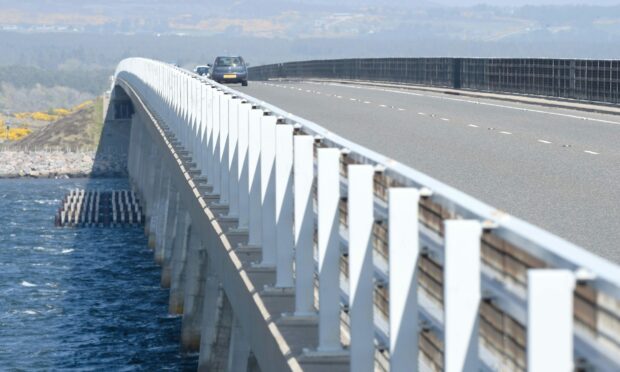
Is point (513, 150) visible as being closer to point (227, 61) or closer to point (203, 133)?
point (203, 133)

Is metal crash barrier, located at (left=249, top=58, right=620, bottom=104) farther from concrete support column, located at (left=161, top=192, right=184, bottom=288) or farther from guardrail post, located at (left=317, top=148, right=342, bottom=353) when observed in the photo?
guardrail post, located at (left=317, top=148, right=342, bottom=353)

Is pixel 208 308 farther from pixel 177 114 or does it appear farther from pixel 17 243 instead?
pixel 17 243

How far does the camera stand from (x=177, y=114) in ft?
96.5

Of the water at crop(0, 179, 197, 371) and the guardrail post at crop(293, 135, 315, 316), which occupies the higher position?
the guardrail post at crop(293, 135, 315, 316)

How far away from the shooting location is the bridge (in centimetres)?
426

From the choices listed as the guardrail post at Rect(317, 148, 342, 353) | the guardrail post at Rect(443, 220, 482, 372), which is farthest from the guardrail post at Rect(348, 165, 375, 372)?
Answer: the guardrail post at Rect(443, 220, 482, 372)

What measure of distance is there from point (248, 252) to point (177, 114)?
1710cm

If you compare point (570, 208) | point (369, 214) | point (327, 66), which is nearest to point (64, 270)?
point (327, 66)

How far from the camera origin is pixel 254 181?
1286cm

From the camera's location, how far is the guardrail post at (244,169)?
13781 millimetres

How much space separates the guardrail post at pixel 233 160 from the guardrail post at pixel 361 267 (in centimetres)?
739

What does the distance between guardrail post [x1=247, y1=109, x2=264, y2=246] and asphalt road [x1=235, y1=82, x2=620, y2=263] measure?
2505mm

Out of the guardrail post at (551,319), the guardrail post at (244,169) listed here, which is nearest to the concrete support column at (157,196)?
the guardrail post at (244,169)

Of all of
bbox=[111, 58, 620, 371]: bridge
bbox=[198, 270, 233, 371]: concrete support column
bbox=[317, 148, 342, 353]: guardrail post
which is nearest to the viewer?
bbox=[111, 58, 620, 371]: bridge
